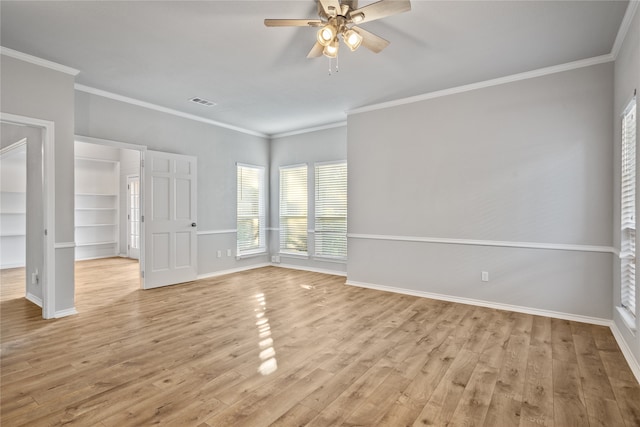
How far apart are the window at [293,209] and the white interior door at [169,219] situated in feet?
6.60

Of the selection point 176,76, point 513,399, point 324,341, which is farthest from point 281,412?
point 176,76

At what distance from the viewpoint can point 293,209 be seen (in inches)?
275

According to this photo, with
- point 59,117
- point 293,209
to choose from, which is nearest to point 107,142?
point 59,117

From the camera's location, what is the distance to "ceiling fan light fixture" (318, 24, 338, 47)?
247 centimetres

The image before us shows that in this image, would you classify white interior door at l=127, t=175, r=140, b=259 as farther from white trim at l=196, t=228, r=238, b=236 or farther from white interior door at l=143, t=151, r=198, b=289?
white interior door at l=143, t=151, r=198, b=289

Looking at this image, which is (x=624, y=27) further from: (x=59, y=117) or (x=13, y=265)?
(x=13, y=265)

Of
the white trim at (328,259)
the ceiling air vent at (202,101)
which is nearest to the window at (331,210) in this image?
the white trim at (328,259)

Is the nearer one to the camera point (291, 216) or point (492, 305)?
point (492, 305)

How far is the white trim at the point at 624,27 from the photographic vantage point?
102 inches

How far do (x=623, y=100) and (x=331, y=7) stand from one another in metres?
2.99

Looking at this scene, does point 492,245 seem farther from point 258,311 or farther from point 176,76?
point 176,76

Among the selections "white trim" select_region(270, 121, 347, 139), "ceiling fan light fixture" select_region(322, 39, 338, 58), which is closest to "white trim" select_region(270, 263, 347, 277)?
"white trim" select_region(270, 121, 347, 139)

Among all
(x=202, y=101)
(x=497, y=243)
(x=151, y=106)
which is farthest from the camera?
(x=151, y=106)

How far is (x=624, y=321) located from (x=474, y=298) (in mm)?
1592
